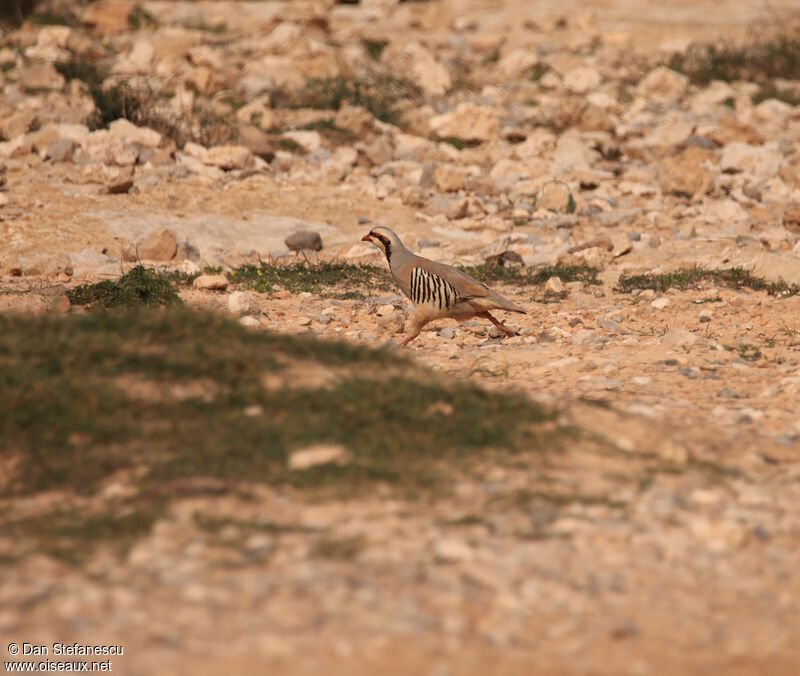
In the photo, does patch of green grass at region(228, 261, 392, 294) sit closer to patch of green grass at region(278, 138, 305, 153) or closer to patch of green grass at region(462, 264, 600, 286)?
patch of green grass at region(462, 264, 600, 286)

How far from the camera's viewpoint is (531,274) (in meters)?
9.22

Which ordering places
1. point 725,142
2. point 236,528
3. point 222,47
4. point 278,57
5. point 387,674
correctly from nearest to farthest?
point 387,674, point 236,528, point 725,142, point 278,57, point 222,47

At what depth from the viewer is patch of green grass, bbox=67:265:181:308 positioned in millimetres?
7324

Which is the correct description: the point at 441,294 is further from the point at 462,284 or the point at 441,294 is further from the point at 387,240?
the point at 387,240

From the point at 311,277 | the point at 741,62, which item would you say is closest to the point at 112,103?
the point at 311,277

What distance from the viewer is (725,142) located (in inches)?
532

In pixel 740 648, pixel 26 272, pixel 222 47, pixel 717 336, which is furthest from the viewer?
pixel 222 47

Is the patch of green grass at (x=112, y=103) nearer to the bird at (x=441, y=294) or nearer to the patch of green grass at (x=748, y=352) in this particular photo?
the bird at (x=441, y=294)

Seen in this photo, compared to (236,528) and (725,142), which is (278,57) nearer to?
(725,142)

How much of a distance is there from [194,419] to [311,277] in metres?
5.01

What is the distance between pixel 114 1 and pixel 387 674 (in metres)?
18.3

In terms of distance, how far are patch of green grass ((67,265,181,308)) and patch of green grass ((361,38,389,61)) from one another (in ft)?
35.2

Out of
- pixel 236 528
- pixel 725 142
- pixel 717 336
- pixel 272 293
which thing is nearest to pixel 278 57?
pixel 725 142

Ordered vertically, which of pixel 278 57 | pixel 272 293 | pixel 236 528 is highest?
pixel 278 57
